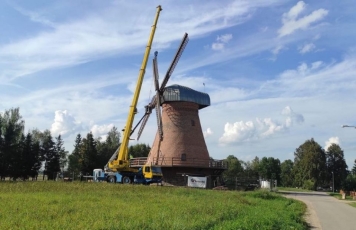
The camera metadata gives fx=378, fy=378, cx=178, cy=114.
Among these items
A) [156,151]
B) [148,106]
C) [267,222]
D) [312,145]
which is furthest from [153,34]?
[312,145]

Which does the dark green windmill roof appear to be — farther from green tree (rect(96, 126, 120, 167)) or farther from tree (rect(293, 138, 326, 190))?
tree (rect(293, 138, 326, 190))

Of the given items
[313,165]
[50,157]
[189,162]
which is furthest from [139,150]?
[189,162]

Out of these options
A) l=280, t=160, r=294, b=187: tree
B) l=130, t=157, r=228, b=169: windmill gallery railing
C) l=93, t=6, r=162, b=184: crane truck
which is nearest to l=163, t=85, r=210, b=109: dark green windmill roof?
l=93, t=6, r=162, b=184: crane truck

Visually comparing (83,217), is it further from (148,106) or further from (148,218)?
(148,106)

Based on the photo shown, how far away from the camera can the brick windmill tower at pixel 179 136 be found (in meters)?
42.4

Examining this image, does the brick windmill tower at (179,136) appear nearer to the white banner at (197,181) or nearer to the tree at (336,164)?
the white banner at (197,181)

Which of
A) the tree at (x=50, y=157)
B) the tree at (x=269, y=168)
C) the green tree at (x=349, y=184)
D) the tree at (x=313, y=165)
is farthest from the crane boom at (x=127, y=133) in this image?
the tree at (x=269, y=168)

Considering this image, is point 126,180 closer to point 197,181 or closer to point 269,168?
point 197,181

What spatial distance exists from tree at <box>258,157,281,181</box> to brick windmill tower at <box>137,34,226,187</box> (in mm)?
68843

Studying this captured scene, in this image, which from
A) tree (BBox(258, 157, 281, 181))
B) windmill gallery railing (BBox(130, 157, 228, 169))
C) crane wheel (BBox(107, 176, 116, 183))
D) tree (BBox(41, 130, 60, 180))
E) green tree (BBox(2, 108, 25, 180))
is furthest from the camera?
tree (BBox(258, 157, 281, 181))

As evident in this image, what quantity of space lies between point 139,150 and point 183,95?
39146 millimetres

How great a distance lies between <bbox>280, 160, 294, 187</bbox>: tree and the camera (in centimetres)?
10632

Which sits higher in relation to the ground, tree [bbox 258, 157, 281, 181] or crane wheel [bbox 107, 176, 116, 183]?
tree [bbox 258, 157, 281, 181]

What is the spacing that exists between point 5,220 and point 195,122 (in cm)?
3659
